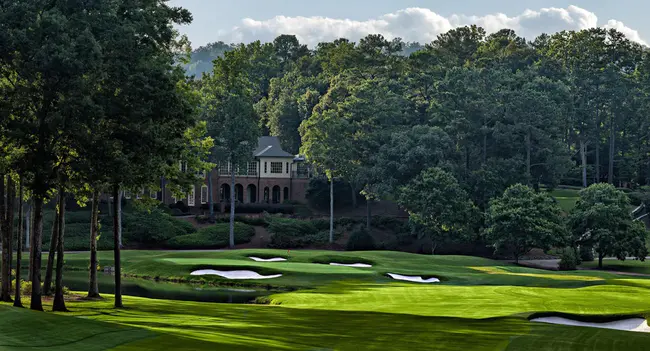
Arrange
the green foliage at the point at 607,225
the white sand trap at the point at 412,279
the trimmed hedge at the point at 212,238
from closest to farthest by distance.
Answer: the white sand trap at the point at 412,279
the green foliage at the point at 607,225
the trimmed hedge at the point at 212,238

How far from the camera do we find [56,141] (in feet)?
88.5

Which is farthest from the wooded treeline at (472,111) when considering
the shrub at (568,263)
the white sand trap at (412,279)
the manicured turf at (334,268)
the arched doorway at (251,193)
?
the white sand trap at (412,279)

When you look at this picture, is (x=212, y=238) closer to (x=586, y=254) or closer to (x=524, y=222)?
(x=524, y=222)

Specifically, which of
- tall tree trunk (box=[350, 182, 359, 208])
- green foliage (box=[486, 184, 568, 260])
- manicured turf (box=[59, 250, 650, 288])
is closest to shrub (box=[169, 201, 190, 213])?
tall tree trunk (box=[350, 182, 359, 208])

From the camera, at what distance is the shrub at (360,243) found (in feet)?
258

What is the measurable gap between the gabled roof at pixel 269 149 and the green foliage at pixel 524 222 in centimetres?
3801

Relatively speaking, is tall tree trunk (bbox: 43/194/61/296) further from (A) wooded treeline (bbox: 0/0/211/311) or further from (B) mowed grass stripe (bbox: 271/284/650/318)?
(B) mowed grass stripe (bbox: 271/284/650/318)

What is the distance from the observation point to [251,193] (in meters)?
106

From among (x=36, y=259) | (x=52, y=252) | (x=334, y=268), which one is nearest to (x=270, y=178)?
(x=334, y=268)

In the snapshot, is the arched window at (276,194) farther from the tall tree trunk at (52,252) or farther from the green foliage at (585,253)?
the tall tree trunk at (52,252)

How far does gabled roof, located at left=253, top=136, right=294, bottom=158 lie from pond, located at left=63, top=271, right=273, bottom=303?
54616 millimetres

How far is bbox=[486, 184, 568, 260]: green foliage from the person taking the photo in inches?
2694

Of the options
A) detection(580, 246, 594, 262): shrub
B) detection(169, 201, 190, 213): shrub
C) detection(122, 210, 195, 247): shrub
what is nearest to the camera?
detection(580, 246, 594, 262): shrub

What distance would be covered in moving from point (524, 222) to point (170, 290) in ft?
119
